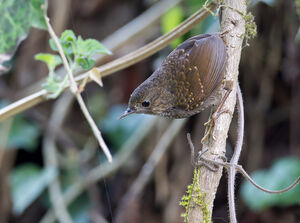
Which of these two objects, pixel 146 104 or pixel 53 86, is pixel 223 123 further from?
pixel 53 86

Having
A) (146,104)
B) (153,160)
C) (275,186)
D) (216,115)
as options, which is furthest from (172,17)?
(216,115)

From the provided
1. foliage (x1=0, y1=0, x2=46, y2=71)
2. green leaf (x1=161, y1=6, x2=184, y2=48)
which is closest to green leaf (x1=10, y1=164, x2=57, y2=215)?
green leaf (x1=161, y1=6, x2=184, y2=48)

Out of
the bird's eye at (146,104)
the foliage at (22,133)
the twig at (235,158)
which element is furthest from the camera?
the foliage at (22,133)

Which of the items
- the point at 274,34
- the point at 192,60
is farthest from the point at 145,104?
the point at 274,34

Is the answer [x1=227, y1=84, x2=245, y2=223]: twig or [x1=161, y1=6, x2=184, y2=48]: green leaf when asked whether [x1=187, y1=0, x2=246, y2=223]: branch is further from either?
[x1=161, y1=6, x2=184, y2=48]: green leaf

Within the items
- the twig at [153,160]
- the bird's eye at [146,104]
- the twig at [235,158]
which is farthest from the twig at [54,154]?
the twig at [235,158]

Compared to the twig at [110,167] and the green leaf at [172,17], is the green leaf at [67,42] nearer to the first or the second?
the green leaf at [172,17]

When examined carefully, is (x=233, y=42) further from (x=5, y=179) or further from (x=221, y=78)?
(x=5, y=179)
